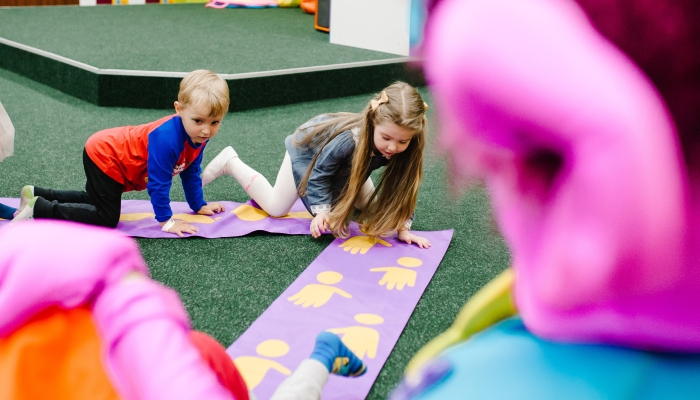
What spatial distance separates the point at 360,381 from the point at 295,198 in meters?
0.82

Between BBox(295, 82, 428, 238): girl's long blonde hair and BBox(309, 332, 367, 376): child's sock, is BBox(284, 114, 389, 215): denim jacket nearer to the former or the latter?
BBox(295, 82, 428, 238): girl's long blonde hair

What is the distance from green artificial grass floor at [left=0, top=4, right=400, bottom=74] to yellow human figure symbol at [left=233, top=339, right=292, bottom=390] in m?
2.02

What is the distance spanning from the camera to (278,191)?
5.97 ft

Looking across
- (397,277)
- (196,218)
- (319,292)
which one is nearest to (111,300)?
(319,292)

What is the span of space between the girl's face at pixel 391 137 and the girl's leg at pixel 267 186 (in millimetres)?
362

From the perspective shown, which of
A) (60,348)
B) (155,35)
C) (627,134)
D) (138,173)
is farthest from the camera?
(155,35)

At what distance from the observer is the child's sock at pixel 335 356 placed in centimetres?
106

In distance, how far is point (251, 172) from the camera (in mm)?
1902

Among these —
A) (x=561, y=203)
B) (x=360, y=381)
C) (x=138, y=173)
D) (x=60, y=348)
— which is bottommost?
(x=360, y=381)

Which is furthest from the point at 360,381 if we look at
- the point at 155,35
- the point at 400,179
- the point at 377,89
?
the point at 155,35

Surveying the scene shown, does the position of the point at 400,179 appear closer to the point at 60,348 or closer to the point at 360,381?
the point at 360,381

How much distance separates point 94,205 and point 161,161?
0.83ft

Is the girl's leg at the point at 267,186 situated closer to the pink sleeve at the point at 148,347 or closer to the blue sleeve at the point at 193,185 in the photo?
the blue sleeve at the point at 193,185

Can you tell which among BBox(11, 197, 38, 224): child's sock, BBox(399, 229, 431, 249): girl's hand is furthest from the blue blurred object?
BBox(11, 197, 38, 224): child's sock
